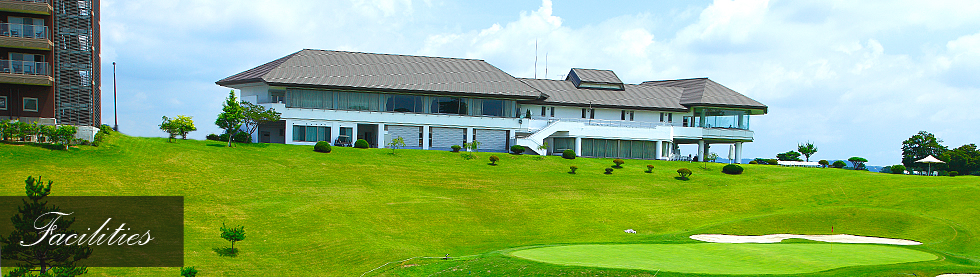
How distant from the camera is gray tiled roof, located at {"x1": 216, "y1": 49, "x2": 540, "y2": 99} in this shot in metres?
61.2

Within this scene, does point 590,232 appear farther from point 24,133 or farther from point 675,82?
point 675,82

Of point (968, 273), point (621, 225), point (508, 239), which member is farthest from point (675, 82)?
point (968, 273)

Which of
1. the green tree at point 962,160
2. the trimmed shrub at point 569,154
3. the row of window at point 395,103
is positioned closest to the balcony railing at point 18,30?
the row of window at point 395,103

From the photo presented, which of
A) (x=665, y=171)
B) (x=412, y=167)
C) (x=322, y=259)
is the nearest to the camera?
(x=322, y=259)

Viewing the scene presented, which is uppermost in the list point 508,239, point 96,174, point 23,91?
point 23,91

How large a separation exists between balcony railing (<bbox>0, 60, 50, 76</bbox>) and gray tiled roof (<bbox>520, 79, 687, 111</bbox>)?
1692 inches

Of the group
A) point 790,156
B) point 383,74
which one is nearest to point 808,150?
point 790,156

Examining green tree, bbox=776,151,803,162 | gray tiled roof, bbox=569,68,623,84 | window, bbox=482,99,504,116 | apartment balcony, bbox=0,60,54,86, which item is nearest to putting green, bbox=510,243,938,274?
apartment balcony, bbox=0,60,54,86

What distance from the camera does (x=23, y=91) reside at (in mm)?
45188

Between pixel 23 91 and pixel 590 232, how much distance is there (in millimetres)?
39327

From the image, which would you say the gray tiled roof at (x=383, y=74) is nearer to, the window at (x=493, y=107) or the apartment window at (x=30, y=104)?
the window at (x=493, y=107)
